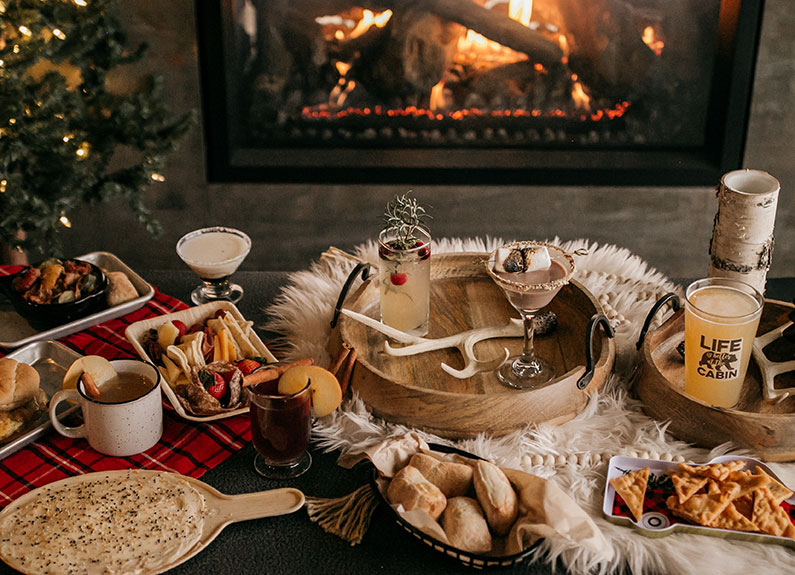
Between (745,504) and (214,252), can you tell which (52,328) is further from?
(745,504)

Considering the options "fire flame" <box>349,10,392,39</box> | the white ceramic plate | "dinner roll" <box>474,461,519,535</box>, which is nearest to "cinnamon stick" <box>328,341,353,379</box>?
the white ceramic plate

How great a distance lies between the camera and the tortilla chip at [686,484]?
3.64 ft

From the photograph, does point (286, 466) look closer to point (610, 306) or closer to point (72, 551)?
point (72, 551)

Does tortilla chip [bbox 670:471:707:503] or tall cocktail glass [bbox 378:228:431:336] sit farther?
tall cocktail glass [bbox 378:228:431:336]

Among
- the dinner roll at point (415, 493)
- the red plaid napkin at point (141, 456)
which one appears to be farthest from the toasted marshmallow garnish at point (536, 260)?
the red plaid napkin at point (141, 456)

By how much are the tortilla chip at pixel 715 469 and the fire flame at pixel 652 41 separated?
1974mm

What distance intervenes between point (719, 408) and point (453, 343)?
464 mm

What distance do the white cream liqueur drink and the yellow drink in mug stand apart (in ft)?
2.85

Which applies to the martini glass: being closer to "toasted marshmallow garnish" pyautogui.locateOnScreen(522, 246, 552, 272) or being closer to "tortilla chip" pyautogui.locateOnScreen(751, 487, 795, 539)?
"toasted marshmallow garnish" pyautogui.locateOnScreen(522, 246, 552, 272)

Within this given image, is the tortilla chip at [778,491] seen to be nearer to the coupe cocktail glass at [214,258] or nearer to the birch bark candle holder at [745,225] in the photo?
the birch bark candle holder at [745,225]

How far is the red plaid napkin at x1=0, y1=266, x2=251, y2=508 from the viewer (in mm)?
1194

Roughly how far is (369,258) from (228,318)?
1.39 ft

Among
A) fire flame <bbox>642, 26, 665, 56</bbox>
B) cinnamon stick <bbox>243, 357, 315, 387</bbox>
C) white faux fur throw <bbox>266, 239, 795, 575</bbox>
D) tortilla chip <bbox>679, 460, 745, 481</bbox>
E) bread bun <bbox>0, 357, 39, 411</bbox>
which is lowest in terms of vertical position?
white faux fur throw <bbox>266, 239, 795, 575</bbox>

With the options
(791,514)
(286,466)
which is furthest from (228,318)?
(791,514)
